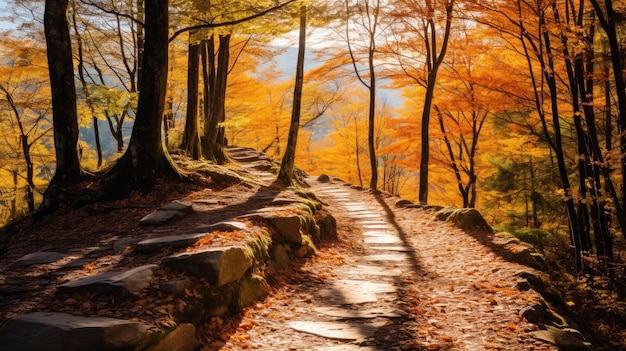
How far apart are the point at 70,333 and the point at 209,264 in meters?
1.49

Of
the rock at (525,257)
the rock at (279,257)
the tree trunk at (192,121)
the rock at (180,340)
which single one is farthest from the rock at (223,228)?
the tree trunk at (192,121)

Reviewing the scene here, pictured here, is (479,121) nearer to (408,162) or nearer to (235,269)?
(408,162)

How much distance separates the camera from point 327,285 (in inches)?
217

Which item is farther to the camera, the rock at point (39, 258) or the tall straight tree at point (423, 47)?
the tall straight tree at point (423, 47)

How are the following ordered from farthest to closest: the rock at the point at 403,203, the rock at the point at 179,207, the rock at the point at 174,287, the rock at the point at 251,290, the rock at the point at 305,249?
the rock at the point at 403,203 < the rock at the point at 179,207 < the rock at the point at 305,249 < the rock at the point at 251,290 < the rock at the point at 174,287

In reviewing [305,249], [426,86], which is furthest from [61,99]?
[426,86]

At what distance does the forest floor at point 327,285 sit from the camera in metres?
3.72

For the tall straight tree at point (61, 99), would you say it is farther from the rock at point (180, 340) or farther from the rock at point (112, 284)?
the rock at point (180, 340)

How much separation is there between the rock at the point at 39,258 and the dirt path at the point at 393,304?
2403mm

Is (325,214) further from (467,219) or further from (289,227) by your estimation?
(467,219)

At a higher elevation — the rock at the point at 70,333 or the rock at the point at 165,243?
the rock at the point at 165,243

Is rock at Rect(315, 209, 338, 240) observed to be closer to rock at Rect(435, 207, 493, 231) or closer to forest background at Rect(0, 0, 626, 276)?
rock at Rect(435, 207, 493, 231)

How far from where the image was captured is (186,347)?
11.0 feet

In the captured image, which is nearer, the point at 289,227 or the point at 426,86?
the point at 289,227
